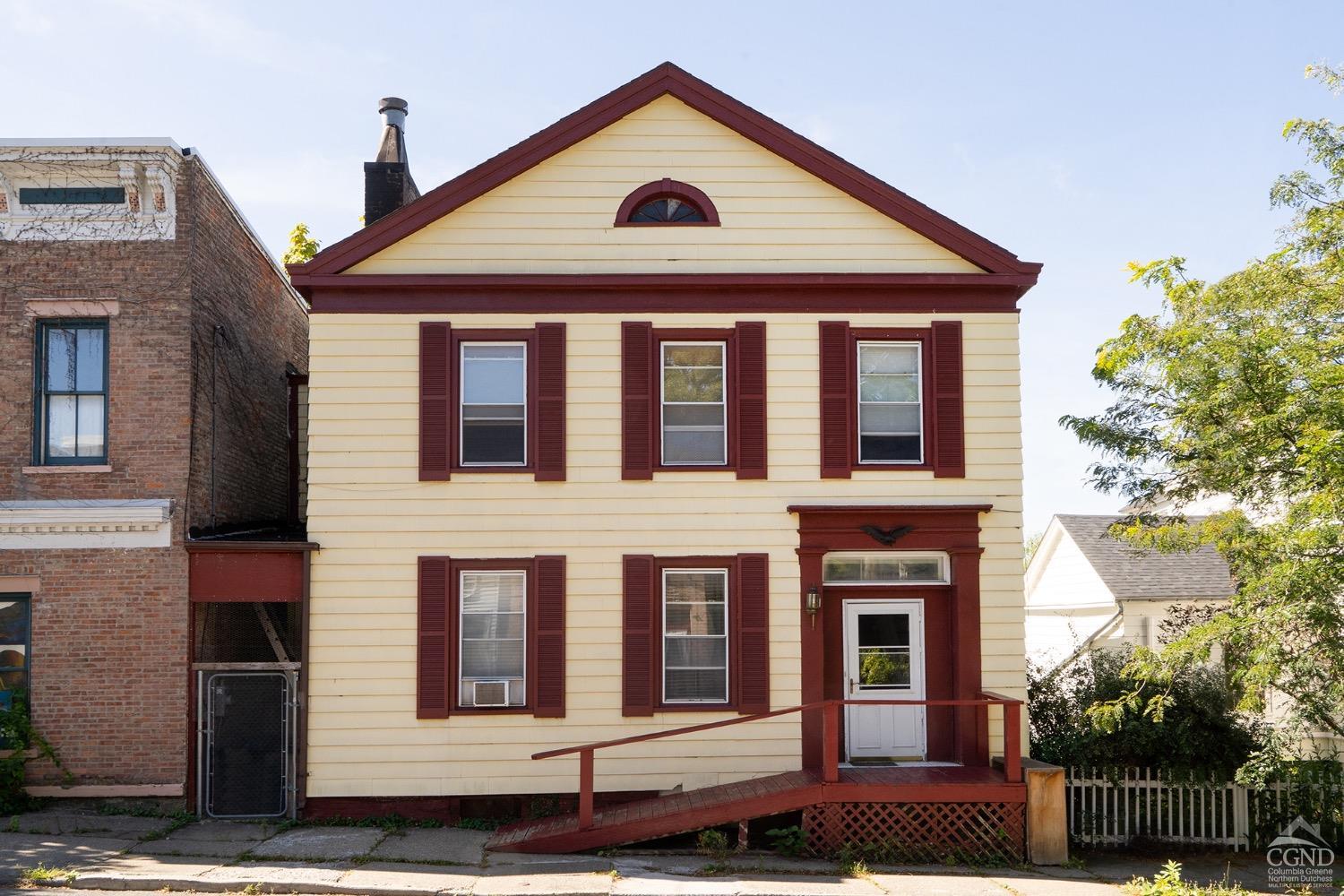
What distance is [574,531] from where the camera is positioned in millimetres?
13828

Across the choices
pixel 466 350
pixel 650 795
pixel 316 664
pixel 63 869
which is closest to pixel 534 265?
pixel 466 350

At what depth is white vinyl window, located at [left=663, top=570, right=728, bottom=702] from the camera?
546 inches

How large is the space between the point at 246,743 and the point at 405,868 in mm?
3173

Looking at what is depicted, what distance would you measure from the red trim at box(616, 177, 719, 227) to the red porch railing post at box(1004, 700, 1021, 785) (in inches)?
262

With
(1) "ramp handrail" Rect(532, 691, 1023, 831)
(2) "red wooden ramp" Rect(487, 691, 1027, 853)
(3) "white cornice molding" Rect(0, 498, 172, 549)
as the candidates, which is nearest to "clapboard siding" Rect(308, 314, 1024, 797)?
(1) "ramp handrail" Rect(532, 691, 1023, 831)

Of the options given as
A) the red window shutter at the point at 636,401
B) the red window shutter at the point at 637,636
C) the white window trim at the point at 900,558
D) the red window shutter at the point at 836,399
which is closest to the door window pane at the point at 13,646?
the red window shutter at the point at 637,636

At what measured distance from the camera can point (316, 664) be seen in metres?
13.5

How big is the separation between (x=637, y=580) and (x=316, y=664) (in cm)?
380

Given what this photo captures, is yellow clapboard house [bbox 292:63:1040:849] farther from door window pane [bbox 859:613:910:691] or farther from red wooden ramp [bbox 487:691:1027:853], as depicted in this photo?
red wooden ramp [bbox 487:691:1027:853]

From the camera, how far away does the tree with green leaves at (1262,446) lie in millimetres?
11312

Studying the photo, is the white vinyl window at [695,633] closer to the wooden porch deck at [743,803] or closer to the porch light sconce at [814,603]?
the porch light sconce at [814,603]

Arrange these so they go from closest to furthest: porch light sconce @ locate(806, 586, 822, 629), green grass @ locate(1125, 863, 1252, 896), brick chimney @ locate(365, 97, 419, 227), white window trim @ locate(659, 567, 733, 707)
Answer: green grass @ locate(1125, 863, 1252, 896), porch light sconce @ locate(806, 586, 822, 629), white window trim @ locate(659, 567, 733, 707), brick chimney @ locate(365, 97, 419, 227)

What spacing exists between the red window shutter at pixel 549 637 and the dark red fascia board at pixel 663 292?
314cm

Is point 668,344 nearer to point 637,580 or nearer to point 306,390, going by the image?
point 637,580
